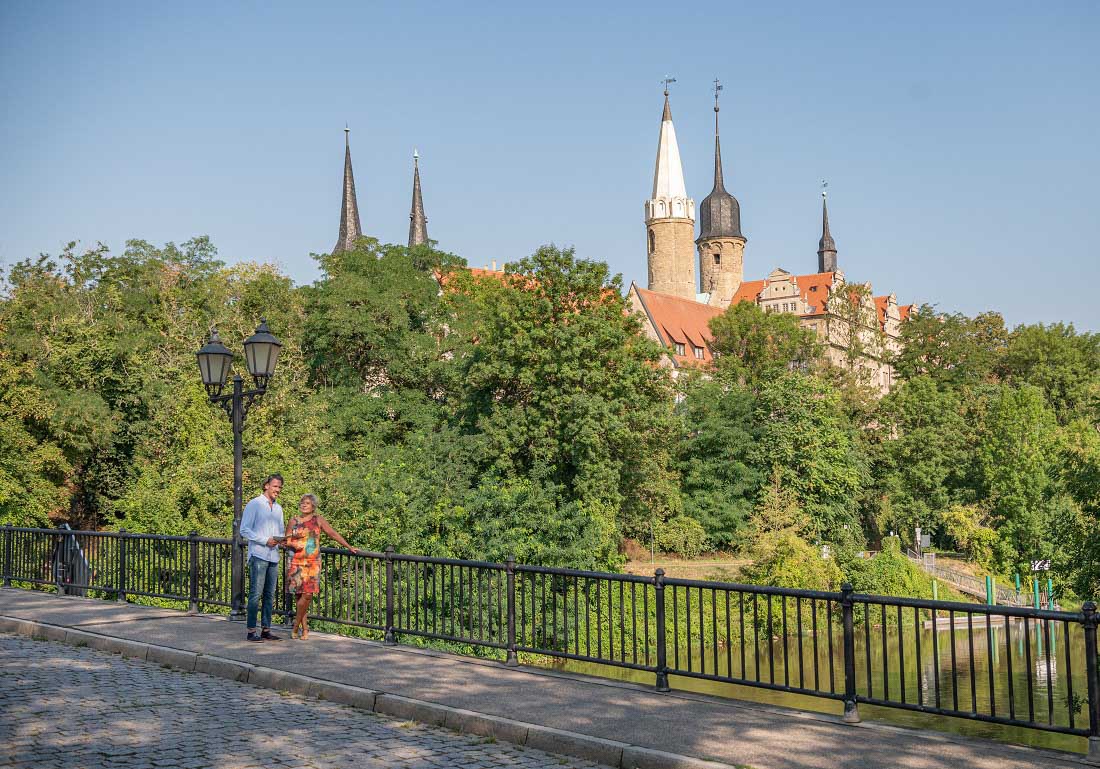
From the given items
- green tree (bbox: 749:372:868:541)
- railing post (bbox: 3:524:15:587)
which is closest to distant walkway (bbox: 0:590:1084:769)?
railing post (bbox: 3:524:15:587)

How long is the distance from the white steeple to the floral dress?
9024 cm

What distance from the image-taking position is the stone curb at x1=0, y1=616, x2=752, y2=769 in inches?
285

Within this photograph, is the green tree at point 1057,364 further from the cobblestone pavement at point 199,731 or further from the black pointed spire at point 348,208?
the cobblestone pavement at point 199,731

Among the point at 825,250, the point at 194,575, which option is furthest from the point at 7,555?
the point at 825,250

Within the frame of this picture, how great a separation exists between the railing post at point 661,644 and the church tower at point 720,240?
99.0 metres

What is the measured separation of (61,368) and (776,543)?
2861cm

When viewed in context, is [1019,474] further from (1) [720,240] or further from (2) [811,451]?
(1) [720,240]

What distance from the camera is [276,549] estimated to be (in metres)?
12.6

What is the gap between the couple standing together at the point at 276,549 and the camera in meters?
12.3

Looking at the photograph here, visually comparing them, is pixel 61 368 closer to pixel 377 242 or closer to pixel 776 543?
pixel 377 242

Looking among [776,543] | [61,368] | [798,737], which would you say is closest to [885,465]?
[776,543]

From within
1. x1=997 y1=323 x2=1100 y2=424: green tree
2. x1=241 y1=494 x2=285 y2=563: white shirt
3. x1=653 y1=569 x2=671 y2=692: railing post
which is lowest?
x1=653 y1=569 x2=671 y2=692: railing post

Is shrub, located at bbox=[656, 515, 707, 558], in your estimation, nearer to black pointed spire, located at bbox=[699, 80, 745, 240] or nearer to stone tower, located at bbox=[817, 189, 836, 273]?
black pointed spire, located at bbox=[699, 80, 745, 240]

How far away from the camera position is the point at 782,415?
183 feet
